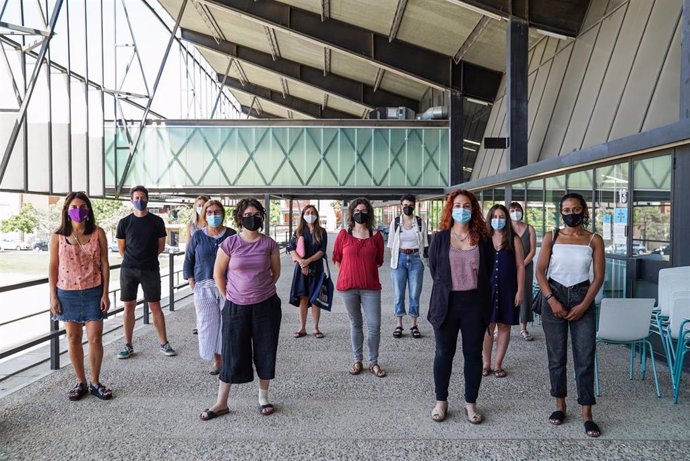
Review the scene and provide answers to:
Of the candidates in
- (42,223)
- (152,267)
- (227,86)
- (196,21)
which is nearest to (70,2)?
(196,21)

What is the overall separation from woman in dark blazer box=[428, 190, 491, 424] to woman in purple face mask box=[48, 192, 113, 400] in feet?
9.49

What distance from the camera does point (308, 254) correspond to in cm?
647

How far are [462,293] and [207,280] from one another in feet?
8.42

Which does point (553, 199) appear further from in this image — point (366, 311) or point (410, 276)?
point (366, 311)

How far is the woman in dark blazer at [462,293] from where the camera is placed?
3879 millimetres

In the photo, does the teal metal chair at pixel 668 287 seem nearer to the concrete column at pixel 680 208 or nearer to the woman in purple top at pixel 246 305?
the concrete column at pixel 680 208

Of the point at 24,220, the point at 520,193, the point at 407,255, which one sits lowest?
the point at 407,255

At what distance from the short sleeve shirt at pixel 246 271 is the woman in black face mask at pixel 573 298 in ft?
7.08

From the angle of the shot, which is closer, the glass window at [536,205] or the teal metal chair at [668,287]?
the teal metal chair at [668,287]

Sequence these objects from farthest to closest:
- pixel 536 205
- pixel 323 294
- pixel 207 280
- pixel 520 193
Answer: pixel 520 193, pixel 536 205, pixel 323 294, pixel 207 280

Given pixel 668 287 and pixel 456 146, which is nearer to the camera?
pixel 668 287

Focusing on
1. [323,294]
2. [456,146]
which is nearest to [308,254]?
[323,294]

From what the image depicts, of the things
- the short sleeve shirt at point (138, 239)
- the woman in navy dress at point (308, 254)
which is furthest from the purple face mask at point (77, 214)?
the woman in navy dress at point (308, 254)

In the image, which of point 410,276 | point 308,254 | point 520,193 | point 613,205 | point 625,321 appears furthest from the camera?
point 520,193
